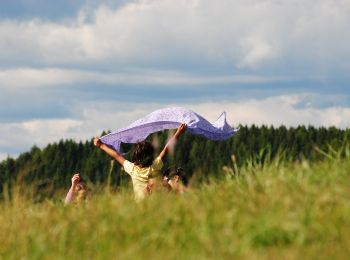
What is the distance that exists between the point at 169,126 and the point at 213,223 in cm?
600

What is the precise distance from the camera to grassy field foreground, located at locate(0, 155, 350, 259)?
601 cm

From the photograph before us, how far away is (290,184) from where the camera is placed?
23.6ft

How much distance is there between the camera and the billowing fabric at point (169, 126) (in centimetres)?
1197

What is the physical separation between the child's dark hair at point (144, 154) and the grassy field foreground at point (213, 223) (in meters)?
1.55

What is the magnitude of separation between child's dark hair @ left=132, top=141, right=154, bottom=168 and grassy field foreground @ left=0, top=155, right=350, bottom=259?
1550mm

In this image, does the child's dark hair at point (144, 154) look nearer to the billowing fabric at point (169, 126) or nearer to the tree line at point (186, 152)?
the billowing fabric at point (169, 126)

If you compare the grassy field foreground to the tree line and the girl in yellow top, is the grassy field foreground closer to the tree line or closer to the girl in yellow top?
the girl in yellow top

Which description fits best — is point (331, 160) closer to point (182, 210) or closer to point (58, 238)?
point (182, 210)

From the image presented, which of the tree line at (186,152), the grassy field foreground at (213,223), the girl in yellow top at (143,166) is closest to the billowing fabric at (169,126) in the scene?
the girl in yellow top at (143,166)

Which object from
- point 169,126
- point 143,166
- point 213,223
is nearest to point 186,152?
point 169,126

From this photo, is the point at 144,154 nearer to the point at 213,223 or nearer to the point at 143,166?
the point at 143,166

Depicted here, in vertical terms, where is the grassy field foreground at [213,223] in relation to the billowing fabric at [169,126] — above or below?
below

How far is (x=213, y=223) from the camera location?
6477 millimetres

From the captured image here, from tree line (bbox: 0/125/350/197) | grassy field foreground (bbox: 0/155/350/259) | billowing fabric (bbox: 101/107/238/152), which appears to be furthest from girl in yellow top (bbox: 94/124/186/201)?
tree line (bbox: 0/125/350/197)
